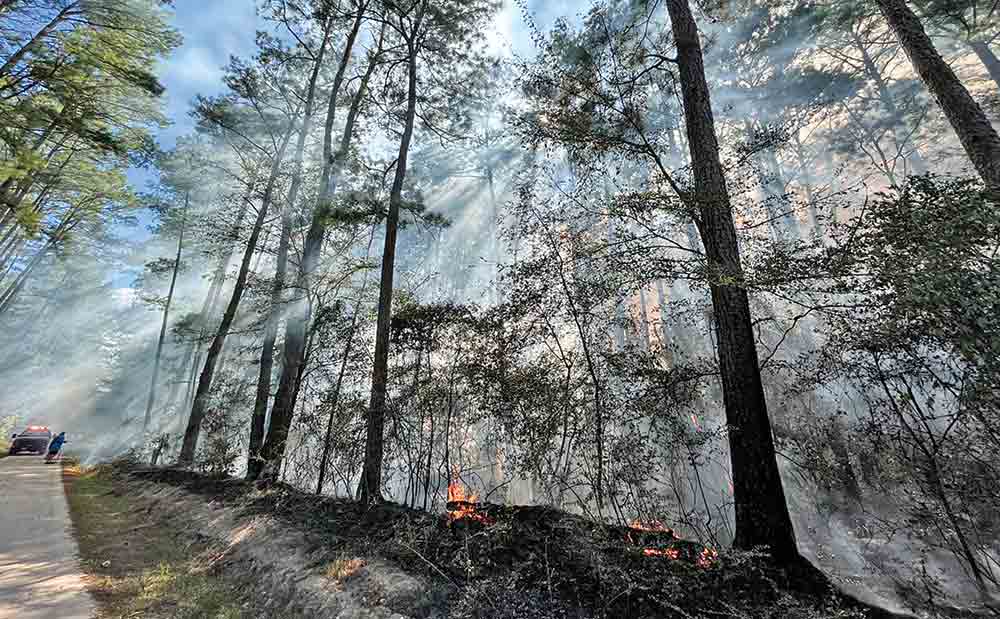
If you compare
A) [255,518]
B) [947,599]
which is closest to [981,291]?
[947,599]

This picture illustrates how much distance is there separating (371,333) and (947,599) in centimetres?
905

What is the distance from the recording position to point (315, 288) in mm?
7582

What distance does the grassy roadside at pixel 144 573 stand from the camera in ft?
11.3

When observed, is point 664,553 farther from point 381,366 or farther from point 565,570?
point 381,366

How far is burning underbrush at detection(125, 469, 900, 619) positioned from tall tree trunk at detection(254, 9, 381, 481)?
305 centimetres

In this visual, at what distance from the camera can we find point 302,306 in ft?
26.8

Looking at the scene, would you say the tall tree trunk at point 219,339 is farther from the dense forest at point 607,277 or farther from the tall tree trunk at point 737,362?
the tall tree trunk at point 737,362

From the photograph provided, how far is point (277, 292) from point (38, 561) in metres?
5.03

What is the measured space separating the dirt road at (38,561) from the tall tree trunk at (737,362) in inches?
235

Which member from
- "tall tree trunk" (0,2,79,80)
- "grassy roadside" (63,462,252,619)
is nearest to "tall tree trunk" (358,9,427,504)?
"grassy roadside" (63,462,252,619)

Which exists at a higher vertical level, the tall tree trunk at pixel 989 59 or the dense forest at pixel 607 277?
the tall tree trunk at pixel 989 59

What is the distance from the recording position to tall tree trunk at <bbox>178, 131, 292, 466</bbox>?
10023 millimetres

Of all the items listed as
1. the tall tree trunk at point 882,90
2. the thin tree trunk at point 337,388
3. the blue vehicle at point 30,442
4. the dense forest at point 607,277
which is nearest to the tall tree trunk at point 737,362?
the dense forest at point 607,277

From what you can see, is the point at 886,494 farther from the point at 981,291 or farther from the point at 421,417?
the point at 421,417
